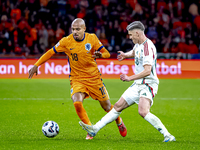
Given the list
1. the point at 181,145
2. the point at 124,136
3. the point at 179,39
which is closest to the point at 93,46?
the point at 124,136

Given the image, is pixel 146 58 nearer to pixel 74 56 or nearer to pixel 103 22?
pixel 74 56

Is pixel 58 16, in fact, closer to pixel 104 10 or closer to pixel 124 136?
pixel 104 10

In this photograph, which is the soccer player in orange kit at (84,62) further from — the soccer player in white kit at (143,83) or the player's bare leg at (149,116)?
the player's bare leg at (149,116)

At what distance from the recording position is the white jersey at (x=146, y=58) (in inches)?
203

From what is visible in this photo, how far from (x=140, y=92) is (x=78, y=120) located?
2531 mm

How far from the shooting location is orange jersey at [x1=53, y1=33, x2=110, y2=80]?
6.02m

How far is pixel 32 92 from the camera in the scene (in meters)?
12.4

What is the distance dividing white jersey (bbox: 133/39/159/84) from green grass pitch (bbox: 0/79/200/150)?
0.99m

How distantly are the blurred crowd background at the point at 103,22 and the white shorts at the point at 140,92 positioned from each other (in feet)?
38.5

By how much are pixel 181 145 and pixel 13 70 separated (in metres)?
12.6

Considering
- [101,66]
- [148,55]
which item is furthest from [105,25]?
[148,55]

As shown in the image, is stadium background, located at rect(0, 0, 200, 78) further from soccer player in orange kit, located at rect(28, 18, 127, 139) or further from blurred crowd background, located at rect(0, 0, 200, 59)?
soccer player in orange kit, located at rect(28, 18, 127, 139)

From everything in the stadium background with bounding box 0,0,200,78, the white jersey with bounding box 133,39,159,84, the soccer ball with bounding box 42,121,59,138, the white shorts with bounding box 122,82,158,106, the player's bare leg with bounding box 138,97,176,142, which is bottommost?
the soccer ball with bounding box 42,121,59,138

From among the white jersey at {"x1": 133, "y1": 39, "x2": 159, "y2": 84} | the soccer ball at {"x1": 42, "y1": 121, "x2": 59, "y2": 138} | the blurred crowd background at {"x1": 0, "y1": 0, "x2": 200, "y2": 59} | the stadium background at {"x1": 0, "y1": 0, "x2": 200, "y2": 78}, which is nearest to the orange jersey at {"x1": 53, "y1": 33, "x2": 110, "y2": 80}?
the white jersey at {"x1": 133, "y1": 39, "x2": 159, "y2": 84}
